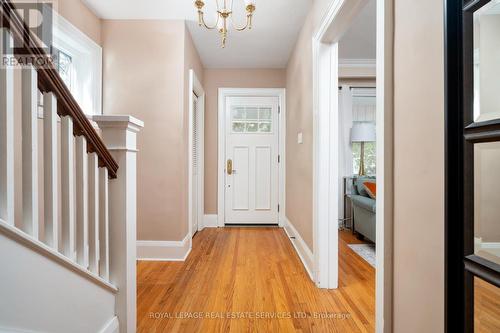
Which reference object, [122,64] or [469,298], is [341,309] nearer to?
[469,298]

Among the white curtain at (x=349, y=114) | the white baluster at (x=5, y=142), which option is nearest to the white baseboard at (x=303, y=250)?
the white curtain at (x=349, y=114)

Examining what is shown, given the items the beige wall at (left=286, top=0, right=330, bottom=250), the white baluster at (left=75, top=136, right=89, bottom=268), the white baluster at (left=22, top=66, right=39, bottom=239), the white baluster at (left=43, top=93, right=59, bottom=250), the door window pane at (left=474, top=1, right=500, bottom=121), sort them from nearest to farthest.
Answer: the door window pane at (left=474, top=1, right=500, bottom=121) < the white baluster at (left=22, top=66, right=39, bottom=239) < the white baluster at (left=43, top=93, right=59, bottom=250) < the white baluster at (left=75, top=136, right=89, bottom=268) < the beige wall at (left=286, top=0, right=330, bottom=250)

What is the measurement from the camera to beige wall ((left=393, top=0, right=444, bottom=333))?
3.01ft

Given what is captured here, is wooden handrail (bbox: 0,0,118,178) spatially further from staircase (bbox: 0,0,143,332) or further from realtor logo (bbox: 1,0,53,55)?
realtor logo (bbox: 1,0,53,55)

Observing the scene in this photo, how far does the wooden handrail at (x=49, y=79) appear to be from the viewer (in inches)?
30.4

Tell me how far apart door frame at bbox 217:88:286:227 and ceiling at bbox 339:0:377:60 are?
1.11 metres

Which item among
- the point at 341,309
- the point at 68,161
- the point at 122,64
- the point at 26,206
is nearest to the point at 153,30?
the point at 122,64

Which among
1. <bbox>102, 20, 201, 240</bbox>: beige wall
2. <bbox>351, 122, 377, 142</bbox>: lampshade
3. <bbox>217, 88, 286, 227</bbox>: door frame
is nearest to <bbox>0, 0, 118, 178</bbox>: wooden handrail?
<bbox>102, 20, 201, 240</bbox>: beige wall

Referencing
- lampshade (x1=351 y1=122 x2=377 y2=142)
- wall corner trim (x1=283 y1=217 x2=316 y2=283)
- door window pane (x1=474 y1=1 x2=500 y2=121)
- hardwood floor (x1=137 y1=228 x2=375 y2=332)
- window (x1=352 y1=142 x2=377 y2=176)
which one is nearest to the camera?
door window pane (x1=474 y1=1 x2=500 y2=121)

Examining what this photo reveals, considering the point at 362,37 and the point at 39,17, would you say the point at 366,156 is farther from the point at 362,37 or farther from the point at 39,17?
the point at 39,17

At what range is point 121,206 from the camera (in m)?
1.35

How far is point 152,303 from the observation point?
77.2 inches

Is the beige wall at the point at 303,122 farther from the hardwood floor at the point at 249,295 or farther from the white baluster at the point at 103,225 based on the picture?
the white baluster at the point at 103,225

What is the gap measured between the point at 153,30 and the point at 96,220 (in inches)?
94.1
